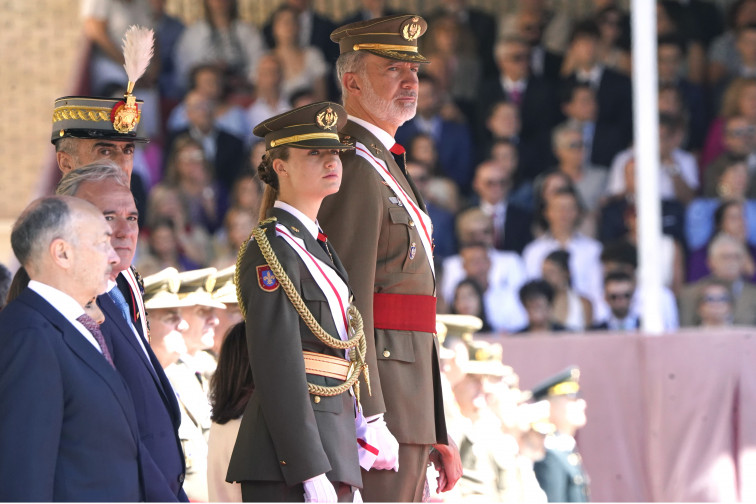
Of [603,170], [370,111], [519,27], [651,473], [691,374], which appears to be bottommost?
[651,473]

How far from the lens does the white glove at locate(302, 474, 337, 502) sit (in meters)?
3.38

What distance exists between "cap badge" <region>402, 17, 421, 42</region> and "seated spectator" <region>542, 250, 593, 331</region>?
4.66 m

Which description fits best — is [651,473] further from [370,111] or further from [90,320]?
[90,320]

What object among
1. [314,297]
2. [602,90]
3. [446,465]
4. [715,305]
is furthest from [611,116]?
[314,297]

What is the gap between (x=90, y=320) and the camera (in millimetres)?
3010

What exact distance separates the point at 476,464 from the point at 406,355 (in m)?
3.08

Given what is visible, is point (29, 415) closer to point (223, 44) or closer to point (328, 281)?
point (328, 281)

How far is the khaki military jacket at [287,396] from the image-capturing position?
339 centimetres

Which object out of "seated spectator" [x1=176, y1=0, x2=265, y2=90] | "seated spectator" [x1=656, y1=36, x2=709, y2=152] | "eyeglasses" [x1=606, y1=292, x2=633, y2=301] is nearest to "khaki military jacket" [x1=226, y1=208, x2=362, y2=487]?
"eyeglasses" [x1=606, y1=292, x2=633, y2=301]

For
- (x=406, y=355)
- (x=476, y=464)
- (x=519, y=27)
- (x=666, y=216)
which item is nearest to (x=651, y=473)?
(x=476, y=464)

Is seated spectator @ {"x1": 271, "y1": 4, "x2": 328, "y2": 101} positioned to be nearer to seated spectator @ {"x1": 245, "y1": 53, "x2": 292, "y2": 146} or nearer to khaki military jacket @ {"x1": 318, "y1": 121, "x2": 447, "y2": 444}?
seated spectator @ {"x1": 245, "y1": 53, "x2": 292, "y2": 146}

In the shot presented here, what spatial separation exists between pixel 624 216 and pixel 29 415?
649cm

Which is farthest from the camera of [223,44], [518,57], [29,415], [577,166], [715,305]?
[223,44]

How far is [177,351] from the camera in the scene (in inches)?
198
